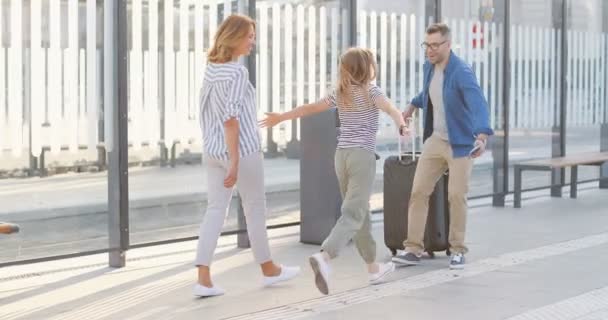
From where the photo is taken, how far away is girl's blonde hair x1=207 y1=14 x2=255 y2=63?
6.94 metres

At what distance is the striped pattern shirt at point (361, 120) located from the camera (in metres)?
7.38

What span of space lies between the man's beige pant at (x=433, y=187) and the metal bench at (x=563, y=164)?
444 centimetres

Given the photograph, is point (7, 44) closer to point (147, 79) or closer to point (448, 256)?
point (147, 79)

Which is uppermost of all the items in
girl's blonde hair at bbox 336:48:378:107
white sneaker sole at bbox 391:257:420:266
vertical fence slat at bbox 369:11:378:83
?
vertical fence slat at bbox 369:11:378:83

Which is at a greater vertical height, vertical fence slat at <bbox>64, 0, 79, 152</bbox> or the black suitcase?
vertical fence slat at <bbox>64, 0, 79, 152</bbox>

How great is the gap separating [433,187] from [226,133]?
196 centimetres

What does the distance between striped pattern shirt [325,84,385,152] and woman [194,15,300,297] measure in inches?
24.4

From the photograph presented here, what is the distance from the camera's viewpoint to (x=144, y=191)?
8.75m

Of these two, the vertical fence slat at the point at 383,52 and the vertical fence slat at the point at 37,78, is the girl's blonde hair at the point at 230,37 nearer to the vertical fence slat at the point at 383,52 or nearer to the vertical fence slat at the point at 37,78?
the vertical fence slat at the point at 37,78

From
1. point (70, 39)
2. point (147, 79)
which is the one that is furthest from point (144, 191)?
point (70, 39)

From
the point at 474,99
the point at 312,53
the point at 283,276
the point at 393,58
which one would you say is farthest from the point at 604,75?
the point at 283,276

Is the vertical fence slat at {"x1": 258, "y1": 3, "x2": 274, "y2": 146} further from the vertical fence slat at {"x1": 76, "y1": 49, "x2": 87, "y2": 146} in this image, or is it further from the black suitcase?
the vertical fence slat at {"x1": 76, "y1": 49, "x2": 87, "y2": 146}

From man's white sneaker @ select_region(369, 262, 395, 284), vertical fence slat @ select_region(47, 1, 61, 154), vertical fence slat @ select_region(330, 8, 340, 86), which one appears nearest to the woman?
man's white sneaker @ select_region(369, 262, 395, 284)

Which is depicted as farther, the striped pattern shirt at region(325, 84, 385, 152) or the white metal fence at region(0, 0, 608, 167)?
the white metal fence at region(0, 0, 608, 167)
